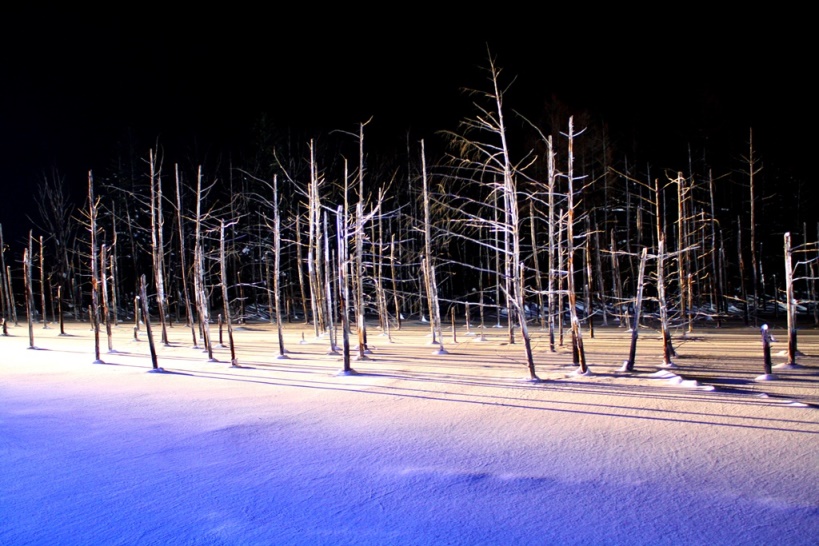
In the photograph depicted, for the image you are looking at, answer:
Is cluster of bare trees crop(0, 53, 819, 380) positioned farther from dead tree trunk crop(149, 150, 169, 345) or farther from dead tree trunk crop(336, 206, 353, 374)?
dead tree trunk crop(336, 206, 353, 374)

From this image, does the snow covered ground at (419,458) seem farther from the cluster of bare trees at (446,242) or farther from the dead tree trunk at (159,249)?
the cluster of bare trees at (446,242)

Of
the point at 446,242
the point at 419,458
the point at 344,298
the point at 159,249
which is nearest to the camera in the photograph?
the point at 419,458

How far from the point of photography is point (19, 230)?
49406 mm

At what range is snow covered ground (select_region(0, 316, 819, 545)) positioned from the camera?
15.9 ft

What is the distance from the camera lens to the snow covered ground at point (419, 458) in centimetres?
485

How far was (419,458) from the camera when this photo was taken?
269 inches

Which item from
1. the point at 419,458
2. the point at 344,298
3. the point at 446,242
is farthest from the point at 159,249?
the point at 419,458

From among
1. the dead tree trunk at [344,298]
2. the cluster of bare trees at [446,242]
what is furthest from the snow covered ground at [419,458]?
the cluster of bare trees at [446,242]

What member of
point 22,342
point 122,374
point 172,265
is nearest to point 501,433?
point 122,374

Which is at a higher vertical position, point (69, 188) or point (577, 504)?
point (69, 188)

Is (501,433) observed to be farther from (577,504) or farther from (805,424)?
(805,424)

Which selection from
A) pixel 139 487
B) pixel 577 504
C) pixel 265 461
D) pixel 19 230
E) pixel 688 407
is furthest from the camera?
pixel 19 230

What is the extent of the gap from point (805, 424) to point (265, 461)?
25.1 feet

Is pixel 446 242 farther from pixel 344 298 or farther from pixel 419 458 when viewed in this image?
pixel 419 458
